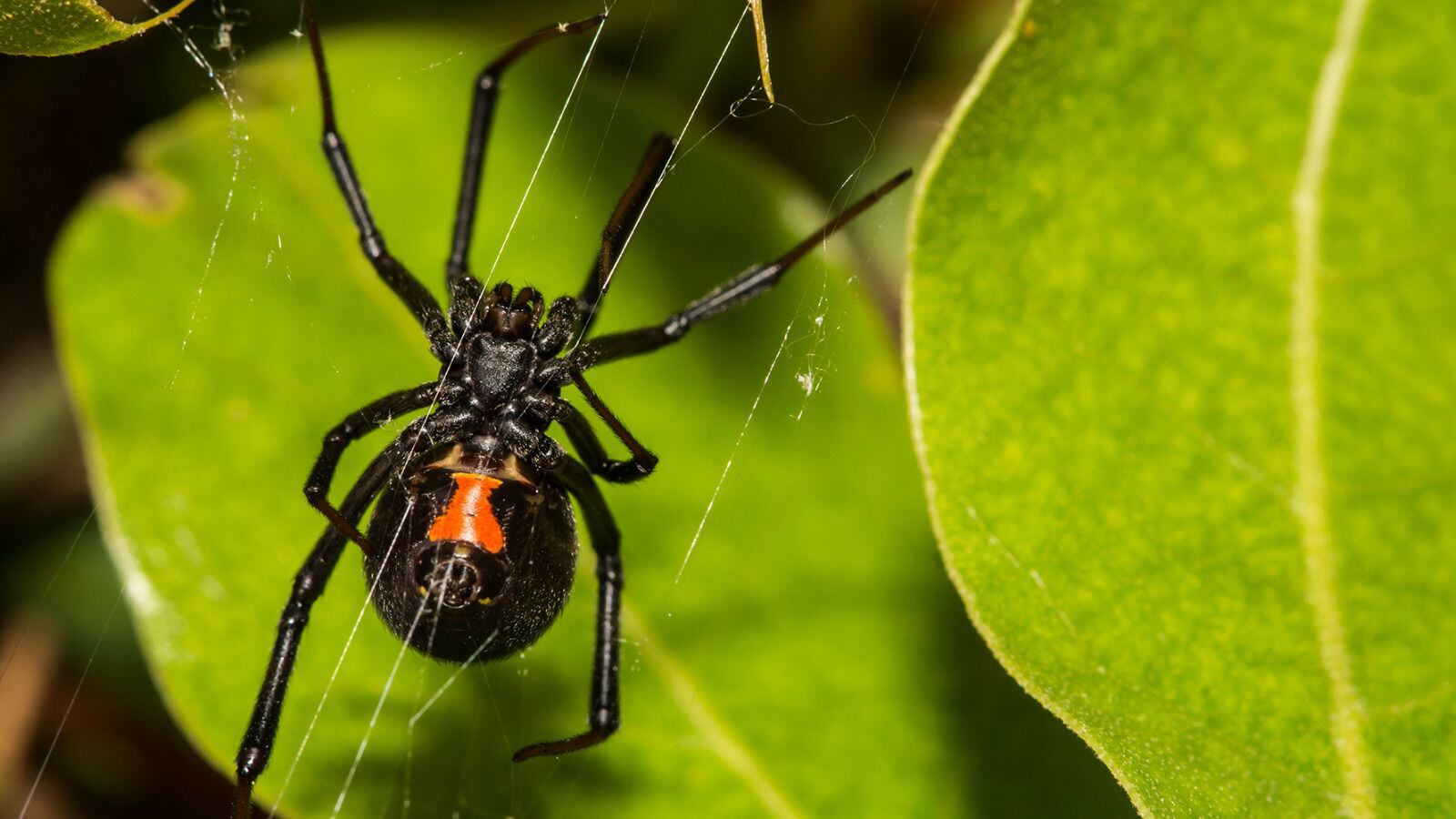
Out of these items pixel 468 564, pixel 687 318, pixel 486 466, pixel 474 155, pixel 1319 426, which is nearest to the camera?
pixel 1319 426

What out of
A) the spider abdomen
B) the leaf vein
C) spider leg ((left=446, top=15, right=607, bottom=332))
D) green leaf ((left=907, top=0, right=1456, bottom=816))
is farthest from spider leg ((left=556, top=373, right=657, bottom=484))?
the leaf vein

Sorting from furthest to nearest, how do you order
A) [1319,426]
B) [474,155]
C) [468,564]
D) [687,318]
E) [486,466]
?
[474,155] → [687,318] → [486,466] → [468,564] → [1319,426]

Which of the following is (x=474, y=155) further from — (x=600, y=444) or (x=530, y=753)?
(x=530, y=753)

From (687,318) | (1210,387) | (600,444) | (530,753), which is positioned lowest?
(530,753)

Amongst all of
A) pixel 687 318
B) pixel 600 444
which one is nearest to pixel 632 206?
pixel 687 318

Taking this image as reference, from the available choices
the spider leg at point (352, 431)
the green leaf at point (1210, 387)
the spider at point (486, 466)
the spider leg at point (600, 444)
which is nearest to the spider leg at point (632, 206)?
the spider at point (486, 466)

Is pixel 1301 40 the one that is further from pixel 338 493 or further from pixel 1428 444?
pixel 338 493

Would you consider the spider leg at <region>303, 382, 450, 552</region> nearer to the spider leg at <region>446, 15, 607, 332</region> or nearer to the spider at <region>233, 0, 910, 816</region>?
the spider at <region>233, 0, 910, 816</region>

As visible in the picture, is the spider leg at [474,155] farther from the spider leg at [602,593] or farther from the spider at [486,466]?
the spider leg at [602,593]
